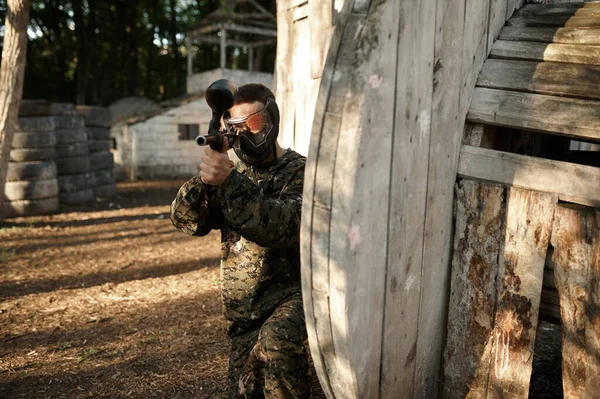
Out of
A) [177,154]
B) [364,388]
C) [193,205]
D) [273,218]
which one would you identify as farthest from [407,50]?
[177,154]

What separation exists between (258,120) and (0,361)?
305 centimetres

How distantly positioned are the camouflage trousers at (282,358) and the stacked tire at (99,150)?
11.4 metres

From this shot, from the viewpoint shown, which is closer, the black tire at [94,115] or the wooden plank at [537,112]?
the wooden plank at [537,112]

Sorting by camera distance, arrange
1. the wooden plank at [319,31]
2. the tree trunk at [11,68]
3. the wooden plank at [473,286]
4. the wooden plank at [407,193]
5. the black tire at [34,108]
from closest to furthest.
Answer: the wooden plank at [407,193] < the wooden plank at [473,286] < the wooden plank at [319,31] < the tree trunk at [11,68] < the black tire at [34,108]

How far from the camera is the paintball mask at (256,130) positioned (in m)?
2.63

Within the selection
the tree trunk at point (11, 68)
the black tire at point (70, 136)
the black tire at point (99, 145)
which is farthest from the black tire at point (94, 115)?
the tree trunk at point (11, 68)

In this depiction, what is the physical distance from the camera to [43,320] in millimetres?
5031

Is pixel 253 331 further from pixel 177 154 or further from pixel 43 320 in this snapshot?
pixel 177 154

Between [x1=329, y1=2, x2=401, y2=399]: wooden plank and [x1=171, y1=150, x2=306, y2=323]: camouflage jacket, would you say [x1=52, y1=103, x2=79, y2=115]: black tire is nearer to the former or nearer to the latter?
[x1=171, y1=150, x2=306, y2=323]: camouflage jacket

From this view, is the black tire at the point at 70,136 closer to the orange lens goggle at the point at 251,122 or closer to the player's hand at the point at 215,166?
the orange lens goggle at the point at 251,122

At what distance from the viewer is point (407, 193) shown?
6.47ft

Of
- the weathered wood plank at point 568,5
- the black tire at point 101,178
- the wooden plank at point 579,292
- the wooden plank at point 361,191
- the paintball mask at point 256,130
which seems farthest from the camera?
the black tire at point 101,178

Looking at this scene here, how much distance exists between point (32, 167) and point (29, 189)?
45 centimetres

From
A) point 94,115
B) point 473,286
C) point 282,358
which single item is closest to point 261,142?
point 282,358
